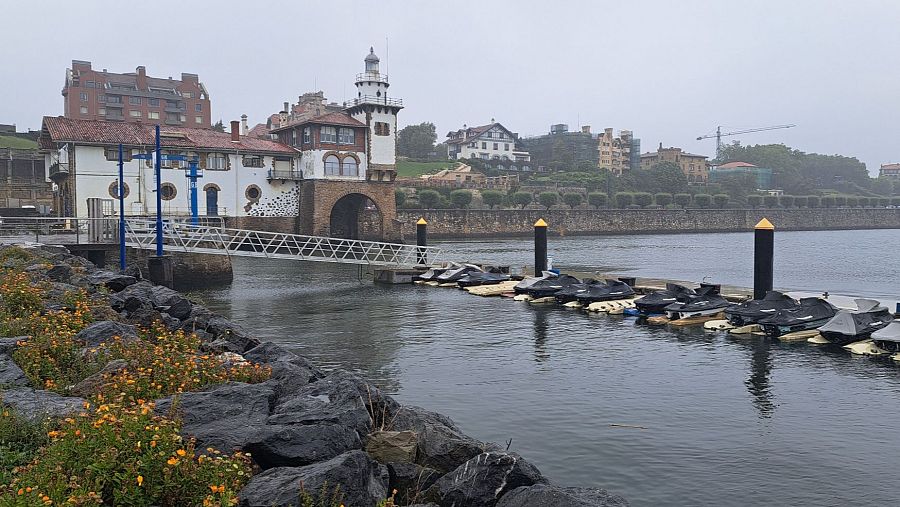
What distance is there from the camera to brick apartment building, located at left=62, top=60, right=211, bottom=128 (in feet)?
339

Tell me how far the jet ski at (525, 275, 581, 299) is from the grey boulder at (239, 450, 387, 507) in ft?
84.2

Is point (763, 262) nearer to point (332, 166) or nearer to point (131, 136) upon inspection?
point (332, 166)

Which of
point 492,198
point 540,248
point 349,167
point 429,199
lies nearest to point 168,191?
point 349,167

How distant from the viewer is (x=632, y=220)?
368ft

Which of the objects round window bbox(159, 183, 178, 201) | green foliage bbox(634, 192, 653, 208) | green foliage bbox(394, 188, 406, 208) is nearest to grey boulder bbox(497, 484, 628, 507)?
round window bbox(159, 183, 178, 201)

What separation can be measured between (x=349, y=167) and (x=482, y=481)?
195ft

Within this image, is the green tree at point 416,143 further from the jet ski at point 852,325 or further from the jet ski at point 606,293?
the jet ski at point 852,325

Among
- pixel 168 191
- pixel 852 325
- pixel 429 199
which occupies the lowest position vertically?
pixel 852 325

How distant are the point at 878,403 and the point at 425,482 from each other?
12.4 metres

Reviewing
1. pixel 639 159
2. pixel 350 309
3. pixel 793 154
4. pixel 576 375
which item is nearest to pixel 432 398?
pixel 576 375

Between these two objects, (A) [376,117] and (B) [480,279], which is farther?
(A) [376,117]

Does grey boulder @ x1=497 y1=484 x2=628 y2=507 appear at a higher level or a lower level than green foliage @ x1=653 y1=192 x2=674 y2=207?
lower

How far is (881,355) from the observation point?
20234 millimetres

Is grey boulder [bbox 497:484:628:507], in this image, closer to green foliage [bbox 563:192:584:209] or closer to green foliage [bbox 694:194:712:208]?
green foliage [bbox 563:192:584:209]
